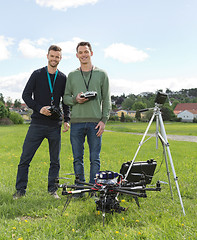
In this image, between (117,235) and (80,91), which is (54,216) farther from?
(80,91)

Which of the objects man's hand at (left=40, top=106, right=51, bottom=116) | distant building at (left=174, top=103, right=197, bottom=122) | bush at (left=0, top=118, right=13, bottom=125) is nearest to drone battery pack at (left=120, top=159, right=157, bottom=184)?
man's hand at (left=40, top=106, right=51, bottom=116)

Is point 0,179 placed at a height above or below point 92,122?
below

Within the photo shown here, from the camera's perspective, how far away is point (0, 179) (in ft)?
20.2

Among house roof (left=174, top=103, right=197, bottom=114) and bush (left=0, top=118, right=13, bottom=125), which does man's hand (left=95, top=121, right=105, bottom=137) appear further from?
house roof (left=174, top=103, right=197, bottom=114)

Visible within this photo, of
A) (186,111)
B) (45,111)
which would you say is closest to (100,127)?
(45,111)

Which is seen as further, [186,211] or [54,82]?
[54,82]

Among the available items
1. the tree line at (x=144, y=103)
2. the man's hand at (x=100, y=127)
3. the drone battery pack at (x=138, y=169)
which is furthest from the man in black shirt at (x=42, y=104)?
the tree line at (x=144, y=103)

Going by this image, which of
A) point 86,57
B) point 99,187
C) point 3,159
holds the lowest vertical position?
point 3,159

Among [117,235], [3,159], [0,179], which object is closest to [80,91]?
[117,235]

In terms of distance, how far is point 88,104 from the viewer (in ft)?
14.6

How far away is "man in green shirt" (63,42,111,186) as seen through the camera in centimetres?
444

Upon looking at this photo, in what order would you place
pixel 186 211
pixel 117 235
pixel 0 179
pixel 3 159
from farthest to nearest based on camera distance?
pixel 3 159 < pixel 0 179 < pixel 186 211 < pixel 117 235

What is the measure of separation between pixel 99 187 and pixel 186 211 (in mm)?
1524

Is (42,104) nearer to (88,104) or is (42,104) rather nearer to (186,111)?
(88,104)
